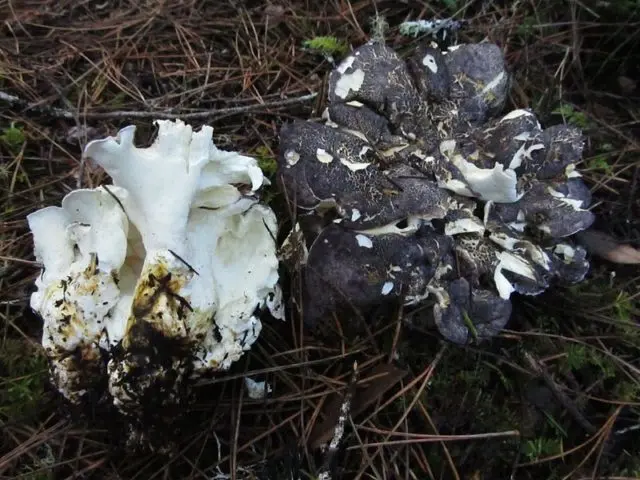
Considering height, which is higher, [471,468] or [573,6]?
[573,6]

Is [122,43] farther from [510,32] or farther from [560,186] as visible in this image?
[560,186]

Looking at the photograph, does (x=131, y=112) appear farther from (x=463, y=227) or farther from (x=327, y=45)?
(x=463, y=227)

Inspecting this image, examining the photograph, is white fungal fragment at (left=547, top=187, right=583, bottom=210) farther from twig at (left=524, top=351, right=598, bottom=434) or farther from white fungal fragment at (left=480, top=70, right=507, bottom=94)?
twig at (left=524, top=351, right=598, bottom=434)

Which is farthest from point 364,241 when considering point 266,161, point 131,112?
point 131,112

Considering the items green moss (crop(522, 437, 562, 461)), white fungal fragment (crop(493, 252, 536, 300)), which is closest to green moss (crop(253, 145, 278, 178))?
white fungal fragment (crop(493, 252, 536, 300))

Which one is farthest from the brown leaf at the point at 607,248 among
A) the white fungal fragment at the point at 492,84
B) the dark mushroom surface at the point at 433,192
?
the white fungal fragment at the point at 492,84

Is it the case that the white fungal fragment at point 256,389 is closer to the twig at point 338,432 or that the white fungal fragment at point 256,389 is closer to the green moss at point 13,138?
the twig at point 338,432

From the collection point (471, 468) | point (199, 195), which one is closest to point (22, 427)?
point (199, 195)
